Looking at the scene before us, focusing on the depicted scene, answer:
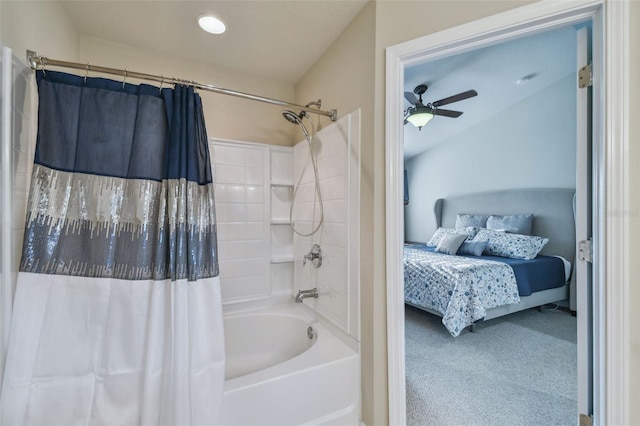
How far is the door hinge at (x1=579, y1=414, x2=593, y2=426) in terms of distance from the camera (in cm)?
95

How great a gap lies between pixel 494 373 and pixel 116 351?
2.57 metres

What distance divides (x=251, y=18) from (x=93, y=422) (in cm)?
211

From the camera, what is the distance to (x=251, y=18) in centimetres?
149

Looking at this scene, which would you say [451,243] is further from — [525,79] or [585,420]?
[585,420]

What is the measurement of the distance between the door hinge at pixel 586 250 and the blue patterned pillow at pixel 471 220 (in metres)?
3.55

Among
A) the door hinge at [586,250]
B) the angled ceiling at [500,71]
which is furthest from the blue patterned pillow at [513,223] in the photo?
the door hinge at [586,250]

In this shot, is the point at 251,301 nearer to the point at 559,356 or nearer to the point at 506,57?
the point at 559,356

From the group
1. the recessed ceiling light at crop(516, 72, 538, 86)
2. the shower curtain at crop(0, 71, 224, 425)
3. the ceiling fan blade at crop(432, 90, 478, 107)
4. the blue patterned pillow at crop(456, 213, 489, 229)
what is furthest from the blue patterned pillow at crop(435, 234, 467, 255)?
the shower curtain at crop(0, 71, 224, 425)

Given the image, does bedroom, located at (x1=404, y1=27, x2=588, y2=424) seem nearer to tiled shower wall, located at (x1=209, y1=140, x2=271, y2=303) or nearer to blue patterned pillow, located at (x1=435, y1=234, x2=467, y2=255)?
blue patterned pillow, located at (x1=435, y1=234, x2=467, y2=255)

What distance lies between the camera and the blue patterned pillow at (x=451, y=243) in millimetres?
3604

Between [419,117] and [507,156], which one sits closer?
[419,117]

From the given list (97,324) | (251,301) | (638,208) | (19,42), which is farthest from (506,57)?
(97,324)

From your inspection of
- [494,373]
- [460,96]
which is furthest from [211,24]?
[494,373]

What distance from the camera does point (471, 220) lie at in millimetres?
4289
